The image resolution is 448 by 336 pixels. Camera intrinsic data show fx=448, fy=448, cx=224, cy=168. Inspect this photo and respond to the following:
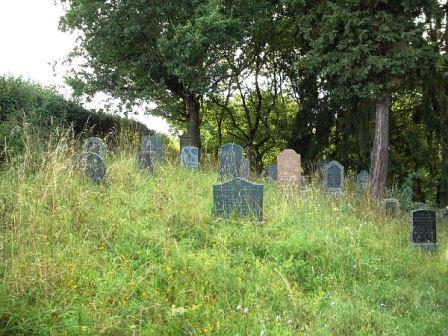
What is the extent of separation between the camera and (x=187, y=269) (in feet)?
16.1

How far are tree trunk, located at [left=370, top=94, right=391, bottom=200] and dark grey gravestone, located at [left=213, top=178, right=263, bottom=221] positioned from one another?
21.0 ft

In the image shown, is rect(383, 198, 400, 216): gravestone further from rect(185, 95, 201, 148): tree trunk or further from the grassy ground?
rect(185, 95, 201, 148): tree trunk

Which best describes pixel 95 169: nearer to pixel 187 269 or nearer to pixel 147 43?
pixel 187 269

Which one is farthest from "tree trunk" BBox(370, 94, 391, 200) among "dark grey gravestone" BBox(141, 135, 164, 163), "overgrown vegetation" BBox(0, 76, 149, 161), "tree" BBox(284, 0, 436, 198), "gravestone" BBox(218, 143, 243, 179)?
"overgrown vegetation" BBox(0, 76, 149, 161)

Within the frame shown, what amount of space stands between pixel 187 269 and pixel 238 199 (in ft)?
8.36

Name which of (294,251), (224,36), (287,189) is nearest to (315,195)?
(287,189)

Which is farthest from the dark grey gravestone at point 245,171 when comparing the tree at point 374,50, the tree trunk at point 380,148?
the tree trunk at point 380,148

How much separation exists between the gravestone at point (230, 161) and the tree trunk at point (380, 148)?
4345 millimetres

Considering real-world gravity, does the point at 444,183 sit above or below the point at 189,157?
below

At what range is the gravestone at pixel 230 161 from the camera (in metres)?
10.3

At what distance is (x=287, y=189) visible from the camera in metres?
9.16

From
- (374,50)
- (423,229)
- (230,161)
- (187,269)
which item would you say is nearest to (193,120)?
(230,161)

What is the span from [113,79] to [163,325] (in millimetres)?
13234

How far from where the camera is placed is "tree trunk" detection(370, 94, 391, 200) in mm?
12688
